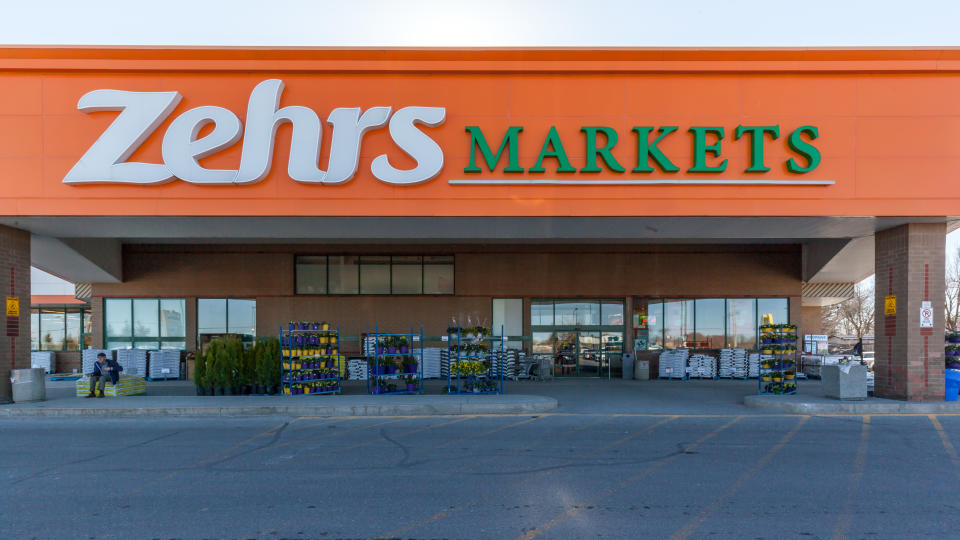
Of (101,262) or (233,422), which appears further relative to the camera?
(101,262)

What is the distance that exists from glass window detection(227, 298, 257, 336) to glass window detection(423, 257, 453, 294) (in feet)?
20.8

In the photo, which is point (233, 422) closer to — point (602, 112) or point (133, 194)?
point (133, 194)

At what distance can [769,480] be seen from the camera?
8.03m

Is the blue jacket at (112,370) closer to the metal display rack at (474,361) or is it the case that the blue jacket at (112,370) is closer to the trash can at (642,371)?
the metal display rack at (474,361)

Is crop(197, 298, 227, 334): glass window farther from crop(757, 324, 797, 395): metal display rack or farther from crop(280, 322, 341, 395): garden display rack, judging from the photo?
crop(757, 324, 797, 395): metal display rack

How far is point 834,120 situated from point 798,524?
36.6 feet

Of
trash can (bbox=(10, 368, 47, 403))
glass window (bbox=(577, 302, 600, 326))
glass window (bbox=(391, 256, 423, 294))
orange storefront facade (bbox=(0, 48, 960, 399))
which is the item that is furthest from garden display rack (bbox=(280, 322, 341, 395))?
glass window (bbox=(577, 302, 600, 326))

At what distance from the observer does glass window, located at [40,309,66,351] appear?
93.6 feet

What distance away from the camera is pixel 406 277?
2389cm

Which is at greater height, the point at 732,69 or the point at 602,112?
the point at 732,69

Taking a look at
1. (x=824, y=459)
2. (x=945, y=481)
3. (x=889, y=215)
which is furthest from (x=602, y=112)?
(x=945, y=481)

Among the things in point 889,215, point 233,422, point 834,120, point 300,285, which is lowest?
point 233,422

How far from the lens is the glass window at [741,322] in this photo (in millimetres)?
23938

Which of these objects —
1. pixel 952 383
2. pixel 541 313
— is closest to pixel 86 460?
pixel 541 313
